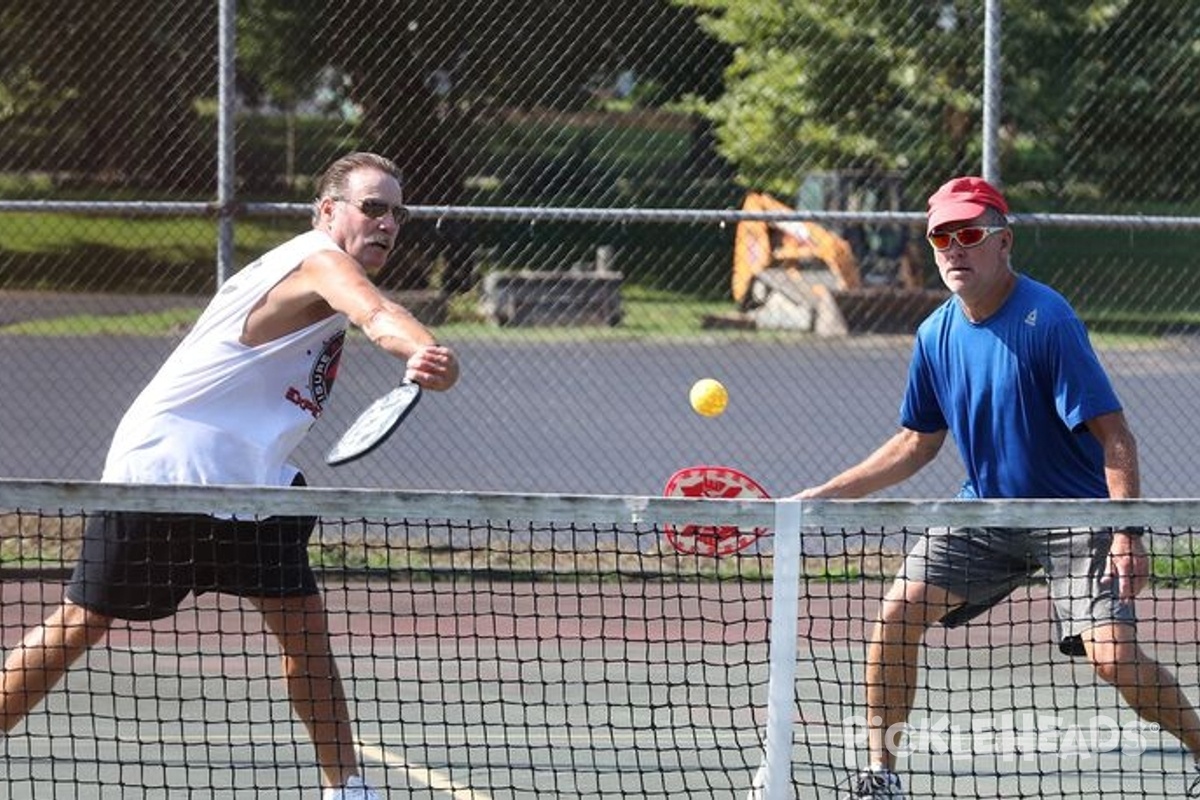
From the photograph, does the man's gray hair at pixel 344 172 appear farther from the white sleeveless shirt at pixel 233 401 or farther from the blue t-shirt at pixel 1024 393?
the blue t-shirt at pixel 1024 393

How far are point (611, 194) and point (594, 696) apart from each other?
1211 centimetres

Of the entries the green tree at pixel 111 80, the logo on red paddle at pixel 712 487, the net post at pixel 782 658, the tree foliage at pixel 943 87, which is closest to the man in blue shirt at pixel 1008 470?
the logo on red paddle at pixel 712 487

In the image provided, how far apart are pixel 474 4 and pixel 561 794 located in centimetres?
562

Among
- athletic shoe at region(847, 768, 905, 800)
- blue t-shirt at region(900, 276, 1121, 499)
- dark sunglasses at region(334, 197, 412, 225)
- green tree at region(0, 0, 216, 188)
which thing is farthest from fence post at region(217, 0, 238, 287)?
athletic shoe at region(847, 768, 905, 800)

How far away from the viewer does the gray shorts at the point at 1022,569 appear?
5.02 m

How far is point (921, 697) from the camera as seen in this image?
22.5 ft

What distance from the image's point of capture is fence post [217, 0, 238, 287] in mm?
8203

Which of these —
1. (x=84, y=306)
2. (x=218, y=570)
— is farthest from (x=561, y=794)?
(x=84, y=306)

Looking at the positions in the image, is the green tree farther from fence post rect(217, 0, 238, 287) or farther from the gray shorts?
the gray shorts

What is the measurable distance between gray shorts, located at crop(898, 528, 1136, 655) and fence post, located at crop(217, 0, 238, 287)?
12.9 feet

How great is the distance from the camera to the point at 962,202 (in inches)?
200

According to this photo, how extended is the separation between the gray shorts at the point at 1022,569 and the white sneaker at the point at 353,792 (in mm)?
1482

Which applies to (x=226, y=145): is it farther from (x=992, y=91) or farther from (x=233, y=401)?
(x=233, y=401)

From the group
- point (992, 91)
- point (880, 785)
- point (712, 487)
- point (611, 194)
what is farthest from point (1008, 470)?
point (611, 194)
